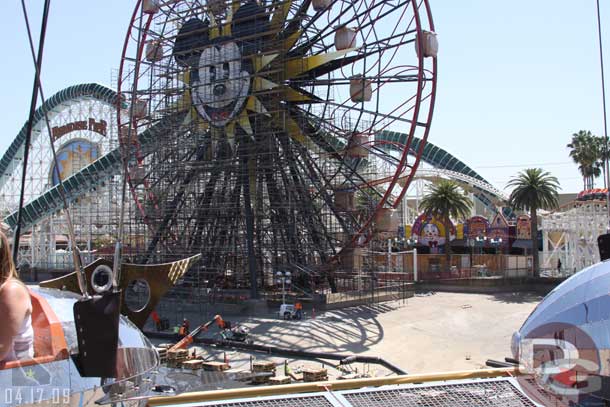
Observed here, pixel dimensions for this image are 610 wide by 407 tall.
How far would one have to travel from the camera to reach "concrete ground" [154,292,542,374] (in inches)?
799

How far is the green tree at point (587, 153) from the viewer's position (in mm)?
52781

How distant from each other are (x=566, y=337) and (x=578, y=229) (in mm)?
29411

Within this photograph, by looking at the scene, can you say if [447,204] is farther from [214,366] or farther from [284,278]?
[214,366]

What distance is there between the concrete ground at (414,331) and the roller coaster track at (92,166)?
8311mm

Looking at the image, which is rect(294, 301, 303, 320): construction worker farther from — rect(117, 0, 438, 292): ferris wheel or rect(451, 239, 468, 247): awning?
rect(451, 239, 468, 247): awning

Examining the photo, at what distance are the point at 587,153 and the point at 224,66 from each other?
111 ft

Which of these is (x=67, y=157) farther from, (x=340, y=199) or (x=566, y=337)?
(x=566, y=337)

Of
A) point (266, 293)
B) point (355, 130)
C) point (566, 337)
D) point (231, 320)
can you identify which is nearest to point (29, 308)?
point (566, 337)

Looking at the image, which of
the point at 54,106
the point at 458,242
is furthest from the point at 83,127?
the point at 458,242

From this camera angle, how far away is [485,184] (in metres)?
53.2

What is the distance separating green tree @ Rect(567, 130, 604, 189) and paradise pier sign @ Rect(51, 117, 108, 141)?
3848cm

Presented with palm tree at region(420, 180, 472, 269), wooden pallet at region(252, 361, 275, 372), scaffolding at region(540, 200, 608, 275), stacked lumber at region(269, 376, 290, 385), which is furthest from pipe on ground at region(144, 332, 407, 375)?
palm tree at region(420, 180, 472, 269)

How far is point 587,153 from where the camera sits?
53.1 metres

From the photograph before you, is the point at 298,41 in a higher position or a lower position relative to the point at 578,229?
higher
